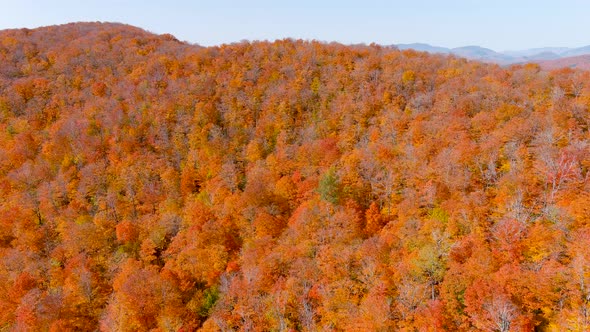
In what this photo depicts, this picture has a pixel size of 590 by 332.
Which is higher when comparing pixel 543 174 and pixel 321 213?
pixel 543 174

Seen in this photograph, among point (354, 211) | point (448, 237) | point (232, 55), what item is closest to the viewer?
point (448, 237)

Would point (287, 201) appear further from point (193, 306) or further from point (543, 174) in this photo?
point (543, 174)

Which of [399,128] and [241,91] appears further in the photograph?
[241,91]

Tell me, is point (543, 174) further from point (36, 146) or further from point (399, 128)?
point (36, 146)

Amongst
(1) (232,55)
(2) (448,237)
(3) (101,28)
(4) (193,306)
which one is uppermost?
(3) (101,28)

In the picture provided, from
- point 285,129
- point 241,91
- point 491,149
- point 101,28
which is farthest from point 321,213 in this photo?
point 101,28

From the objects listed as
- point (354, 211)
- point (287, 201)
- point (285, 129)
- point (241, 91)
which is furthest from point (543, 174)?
point (241, 91)

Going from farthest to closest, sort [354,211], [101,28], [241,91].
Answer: [101,28], [241,91], [354,211]
